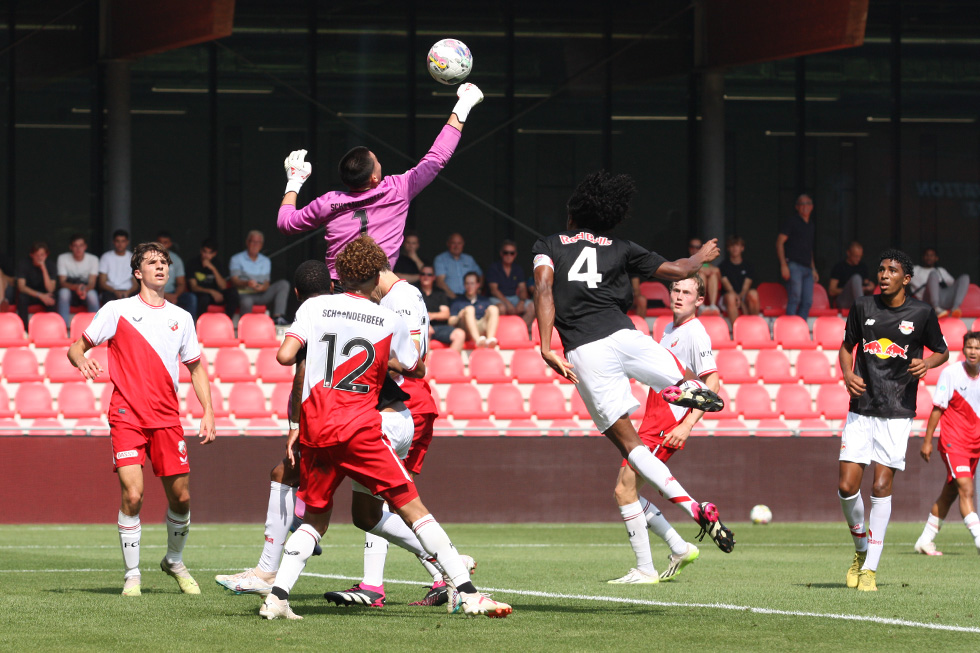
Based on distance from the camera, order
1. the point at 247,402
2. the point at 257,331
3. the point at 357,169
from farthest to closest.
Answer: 1. the point at 257,331
2. the point at 247,402
3. the point at 357,169

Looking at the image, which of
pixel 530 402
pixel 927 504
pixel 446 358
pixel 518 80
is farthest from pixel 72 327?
pixel 927 504

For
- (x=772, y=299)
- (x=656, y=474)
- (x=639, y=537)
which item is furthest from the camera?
(x=772, y=299)

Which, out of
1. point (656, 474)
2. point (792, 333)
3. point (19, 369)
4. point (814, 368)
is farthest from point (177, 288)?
point (656, 474)

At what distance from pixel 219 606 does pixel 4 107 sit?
16928mm

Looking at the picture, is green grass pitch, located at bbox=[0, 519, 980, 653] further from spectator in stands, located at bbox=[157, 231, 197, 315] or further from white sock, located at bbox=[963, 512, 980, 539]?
spectator in stands, located at bbox=[157, 231, 197, 315]

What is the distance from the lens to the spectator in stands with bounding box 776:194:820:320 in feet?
66.0

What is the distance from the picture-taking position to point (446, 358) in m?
18.0

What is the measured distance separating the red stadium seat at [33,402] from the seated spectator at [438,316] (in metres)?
4.83

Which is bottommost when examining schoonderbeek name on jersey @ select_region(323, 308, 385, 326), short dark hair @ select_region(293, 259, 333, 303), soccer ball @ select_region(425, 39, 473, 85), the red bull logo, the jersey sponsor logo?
the red bull logo

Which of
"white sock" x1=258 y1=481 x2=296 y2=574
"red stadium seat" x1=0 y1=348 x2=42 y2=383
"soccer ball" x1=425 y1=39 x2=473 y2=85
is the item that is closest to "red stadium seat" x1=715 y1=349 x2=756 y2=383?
"red stadium seat" x1=0 y1=348 x2=42 y2=383

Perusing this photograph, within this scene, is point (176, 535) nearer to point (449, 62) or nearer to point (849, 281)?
point (449, 62)

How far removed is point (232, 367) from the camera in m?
17.7

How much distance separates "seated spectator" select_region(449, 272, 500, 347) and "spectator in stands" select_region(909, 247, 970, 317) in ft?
22.3

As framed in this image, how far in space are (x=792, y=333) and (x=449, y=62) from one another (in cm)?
1189
